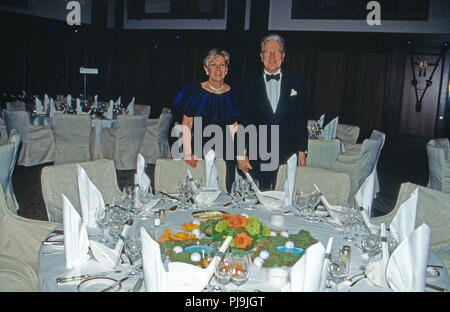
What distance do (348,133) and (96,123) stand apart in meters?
4.05

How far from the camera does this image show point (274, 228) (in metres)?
2.52

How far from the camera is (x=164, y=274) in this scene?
163 cm

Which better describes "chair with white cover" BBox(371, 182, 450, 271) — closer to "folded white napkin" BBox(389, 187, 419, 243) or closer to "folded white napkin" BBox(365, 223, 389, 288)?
"folded white napkin" BBox(389, 187, 419, 243)

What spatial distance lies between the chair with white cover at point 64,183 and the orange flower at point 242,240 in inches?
49.2

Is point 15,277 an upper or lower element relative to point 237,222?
lower

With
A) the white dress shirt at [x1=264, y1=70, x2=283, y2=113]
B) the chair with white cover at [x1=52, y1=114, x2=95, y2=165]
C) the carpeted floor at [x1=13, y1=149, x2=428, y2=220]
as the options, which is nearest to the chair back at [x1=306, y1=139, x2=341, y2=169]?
the carpeted floor at [x1=13, y1=149, x2=428, y2=220]

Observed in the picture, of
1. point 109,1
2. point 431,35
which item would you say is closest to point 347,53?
point 431,35

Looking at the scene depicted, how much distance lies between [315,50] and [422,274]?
10289 mm

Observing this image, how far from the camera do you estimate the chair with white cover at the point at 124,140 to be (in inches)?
269

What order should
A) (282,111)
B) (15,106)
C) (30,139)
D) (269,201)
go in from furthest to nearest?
(15,106), (30,139), (282,111), (269,201)

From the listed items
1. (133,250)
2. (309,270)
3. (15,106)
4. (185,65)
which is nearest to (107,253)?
(133,250)

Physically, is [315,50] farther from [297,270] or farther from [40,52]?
[297,270]

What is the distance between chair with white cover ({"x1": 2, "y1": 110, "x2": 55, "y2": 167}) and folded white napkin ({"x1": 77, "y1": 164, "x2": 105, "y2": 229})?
16.0ft

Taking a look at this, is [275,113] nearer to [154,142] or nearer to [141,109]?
[154,142]
